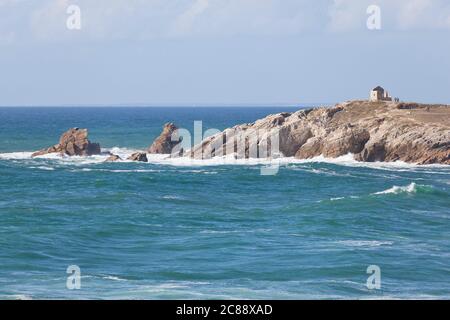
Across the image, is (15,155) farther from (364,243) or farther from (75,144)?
(364,243)

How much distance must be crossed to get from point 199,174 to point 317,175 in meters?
8.99

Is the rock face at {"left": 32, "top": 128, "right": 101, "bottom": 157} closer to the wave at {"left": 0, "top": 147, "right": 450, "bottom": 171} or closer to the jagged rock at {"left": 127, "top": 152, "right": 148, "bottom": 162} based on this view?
the wave at {"left": 0, "top": 147, "right": 450, "bottom": 171}

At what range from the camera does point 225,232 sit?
4116cm

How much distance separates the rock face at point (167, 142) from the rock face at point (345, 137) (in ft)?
14.3

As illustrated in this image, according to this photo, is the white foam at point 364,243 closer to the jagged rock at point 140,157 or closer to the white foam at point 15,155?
the jagged rock at point 140,157

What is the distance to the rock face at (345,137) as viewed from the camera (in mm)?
80062

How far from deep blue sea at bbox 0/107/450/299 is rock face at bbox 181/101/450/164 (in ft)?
16.5

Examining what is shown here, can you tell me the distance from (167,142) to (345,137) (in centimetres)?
1918

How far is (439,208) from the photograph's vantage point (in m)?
50.8

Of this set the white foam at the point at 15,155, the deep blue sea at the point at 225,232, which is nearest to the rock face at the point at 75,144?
the white foam at the point at 15,155

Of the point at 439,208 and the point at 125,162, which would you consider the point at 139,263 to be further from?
the point at 125,162

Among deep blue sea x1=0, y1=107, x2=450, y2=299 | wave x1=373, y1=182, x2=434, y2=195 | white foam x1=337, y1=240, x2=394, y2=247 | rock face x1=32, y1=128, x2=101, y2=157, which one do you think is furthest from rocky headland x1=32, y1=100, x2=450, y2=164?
white foam x1=337, y1=240, x2=394, y2=247

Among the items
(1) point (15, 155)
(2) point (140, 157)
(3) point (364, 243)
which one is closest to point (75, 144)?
(2) point (140, 157)

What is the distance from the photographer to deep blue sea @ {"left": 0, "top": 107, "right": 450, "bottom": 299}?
1162 inches
